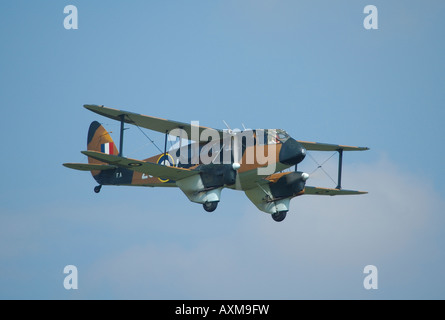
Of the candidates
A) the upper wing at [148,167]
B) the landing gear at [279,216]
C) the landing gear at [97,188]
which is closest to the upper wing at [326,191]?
the landing gear at [279,216]

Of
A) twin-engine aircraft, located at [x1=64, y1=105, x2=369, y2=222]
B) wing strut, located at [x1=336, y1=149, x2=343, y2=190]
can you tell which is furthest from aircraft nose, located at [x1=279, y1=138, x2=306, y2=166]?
wing strut, located at [x1=336, y1=149, x2=343, y2=190]

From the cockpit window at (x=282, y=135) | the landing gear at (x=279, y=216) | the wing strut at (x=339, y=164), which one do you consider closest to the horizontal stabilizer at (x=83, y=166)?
the landing gear at (x=279, y=216)

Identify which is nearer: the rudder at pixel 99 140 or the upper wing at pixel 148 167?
the upper wing at pixel 148 167

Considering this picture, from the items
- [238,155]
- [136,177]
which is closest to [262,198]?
[238,155]

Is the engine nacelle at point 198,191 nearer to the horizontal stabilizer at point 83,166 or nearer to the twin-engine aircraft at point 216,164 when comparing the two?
the twin-engine aircraft at point 216,164

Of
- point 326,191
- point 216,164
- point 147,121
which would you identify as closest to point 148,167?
point 147,121

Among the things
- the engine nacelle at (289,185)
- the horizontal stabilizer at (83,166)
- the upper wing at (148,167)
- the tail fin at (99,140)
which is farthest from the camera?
the tail fin at (99,140)

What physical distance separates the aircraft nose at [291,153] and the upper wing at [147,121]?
3.00 m

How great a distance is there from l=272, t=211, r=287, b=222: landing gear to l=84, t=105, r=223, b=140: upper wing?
466 centimetres

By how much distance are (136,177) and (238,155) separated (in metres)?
5.54

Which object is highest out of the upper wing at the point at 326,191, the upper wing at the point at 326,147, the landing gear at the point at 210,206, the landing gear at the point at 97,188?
the upper wing at the point at 326,147

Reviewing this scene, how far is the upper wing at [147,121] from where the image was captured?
34.5 metres

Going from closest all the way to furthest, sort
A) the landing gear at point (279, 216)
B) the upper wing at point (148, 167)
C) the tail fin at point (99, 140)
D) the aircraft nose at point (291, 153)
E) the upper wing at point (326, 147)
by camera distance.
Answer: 1. the upper wing at point (148, 167)
2. the aircraft nose at point (291, 153)
3. the landing gear at point (279, 216)
4. the upper wing at point (326, 147)
5. the tail fin at point (99, 140)

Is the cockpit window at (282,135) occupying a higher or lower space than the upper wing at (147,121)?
lower
